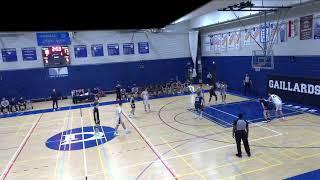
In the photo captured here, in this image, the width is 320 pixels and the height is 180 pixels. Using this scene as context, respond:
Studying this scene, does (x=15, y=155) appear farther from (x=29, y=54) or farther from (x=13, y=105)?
(x=29, y=54)

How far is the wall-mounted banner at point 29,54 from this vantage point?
90.8 feet

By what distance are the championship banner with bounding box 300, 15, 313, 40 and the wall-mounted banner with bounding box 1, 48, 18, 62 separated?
25142 mm

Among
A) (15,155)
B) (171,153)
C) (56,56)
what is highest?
(56,56)

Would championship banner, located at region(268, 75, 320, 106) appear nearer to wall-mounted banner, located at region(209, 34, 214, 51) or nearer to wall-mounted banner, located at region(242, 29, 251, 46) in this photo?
wall-mounted banner, located at region(242, 29, 251, 46)

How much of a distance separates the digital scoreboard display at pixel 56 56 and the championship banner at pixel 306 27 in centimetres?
2122

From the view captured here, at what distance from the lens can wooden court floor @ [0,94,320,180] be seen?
995 cm

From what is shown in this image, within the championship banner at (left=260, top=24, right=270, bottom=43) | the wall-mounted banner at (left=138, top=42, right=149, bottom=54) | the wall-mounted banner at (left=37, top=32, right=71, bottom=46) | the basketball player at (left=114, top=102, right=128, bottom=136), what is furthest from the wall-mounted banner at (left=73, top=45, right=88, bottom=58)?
the championship banner at (left=260, top=24, right=270, bottom=43)

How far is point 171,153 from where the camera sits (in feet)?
38.9

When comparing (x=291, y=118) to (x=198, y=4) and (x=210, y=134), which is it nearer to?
(x=210, y=134)

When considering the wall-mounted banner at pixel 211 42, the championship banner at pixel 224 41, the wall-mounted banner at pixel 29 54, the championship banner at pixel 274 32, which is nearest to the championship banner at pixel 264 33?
the championship banner at pixel 274 32

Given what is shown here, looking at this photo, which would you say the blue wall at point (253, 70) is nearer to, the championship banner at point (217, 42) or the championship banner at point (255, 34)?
the championship banner at point (217, 42)

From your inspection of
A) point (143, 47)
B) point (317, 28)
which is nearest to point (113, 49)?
point (143, 47)

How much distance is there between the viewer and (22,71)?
27.8m

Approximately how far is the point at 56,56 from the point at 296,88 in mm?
21967
